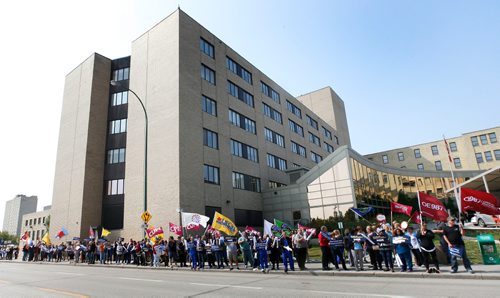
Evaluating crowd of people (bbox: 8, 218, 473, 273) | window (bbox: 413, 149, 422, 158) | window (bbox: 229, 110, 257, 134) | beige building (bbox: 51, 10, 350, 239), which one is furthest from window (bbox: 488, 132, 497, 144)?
crowd of people (bbox: 8, 218, 473, 273)

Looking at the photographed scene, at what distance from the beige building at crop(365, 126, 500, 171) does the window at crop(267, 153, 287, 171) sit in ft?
140

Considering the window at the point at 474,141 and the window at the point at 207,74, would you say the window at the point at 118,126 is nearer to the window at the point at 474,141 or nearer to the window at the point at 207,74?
the window at the point at 207,74

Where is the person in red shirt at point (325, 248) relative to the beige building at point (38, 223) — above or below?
below

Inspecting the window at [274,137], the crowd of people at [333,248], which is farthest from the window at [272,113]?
the crowd of people at [333,248]

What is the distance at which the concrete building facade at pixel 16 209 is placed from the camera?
169750mm

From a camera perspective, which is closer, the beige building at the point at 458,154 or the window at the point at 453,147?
the beige building at the point at 458,154

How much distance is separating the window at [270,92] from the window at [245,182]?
14081mm

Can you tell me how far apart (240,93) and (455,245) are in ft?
101

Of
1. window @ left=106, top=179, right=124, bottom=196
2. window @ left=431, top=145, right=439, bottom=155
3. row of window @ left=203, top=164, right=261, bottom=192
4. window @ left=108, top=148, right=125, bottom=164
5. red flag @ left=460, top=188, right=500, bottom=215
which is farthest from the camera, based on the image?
window @ left=431, top=145, right=439, bottom=155

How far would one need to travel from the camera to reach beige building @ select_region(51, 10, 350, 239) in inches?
1136

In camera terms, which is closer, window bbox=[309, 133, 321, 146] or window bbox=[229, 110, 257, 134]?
window bbox=[229, 110, 257, 134]

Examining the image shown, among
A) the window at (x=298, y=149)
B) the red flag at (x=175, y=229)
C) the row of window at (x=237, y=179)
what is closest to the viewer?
the red flag at (x=175, y=229)

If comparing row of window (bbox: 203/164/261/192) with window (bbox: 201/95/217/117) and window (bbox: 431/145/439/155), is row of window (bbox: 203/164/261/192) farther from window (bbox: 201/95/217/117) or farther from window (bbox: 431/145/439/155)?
window (bbox: 431/145/439/155)

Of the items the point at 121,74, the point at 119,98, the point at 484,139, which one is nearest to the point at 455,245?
the point at 119,98
